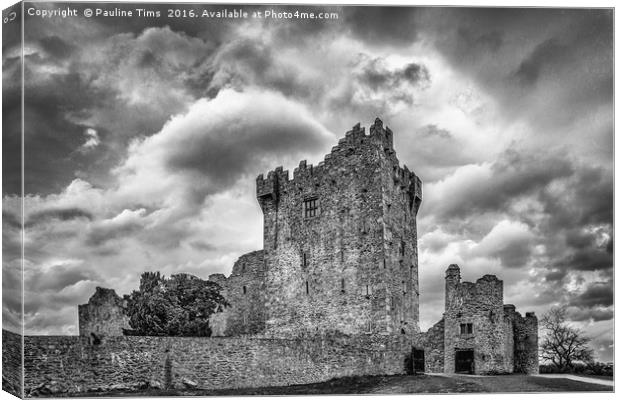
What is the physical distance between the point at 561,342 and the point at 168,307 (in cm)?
1808

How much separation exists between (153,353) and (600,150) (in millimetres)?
17699

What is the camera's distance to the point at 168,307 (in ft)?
126

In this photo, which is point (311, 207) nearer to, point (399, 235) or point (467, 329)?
point (399, 235)

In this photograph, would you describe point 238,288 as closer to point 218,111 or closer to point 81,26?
point 218,111

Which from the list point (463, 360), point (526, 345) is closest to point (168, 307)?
point (463, 360)

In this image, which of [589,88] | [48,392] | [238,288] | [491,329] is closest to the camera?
[48,392]

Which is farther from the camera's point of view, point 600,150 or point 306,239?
point 306,239

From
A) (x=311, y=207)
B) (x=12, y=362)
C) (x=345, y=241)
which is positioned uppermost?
(x=311, y=207)

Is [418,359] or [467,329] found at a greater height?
[467,329]

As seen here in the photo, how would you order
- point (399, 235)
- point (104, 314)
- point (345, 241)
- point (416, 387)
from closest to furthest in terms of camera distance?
point (416, 387), point (345, 241), point (104, 314), point (399, 235)

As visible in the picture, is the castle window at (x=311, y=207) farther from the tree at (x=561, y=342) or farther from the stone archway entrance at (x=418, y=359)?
the tree at (x=561, y=342)

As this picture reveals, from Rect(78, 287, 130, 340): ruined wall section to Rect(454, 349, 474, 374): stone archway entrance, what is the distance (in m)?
16.9

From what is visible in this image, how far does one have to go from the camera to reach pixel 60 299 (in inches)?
1160

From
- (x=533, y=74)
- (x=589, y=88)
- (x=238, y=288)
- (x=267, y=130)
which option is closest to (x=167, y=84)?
(x=267, y=130)
